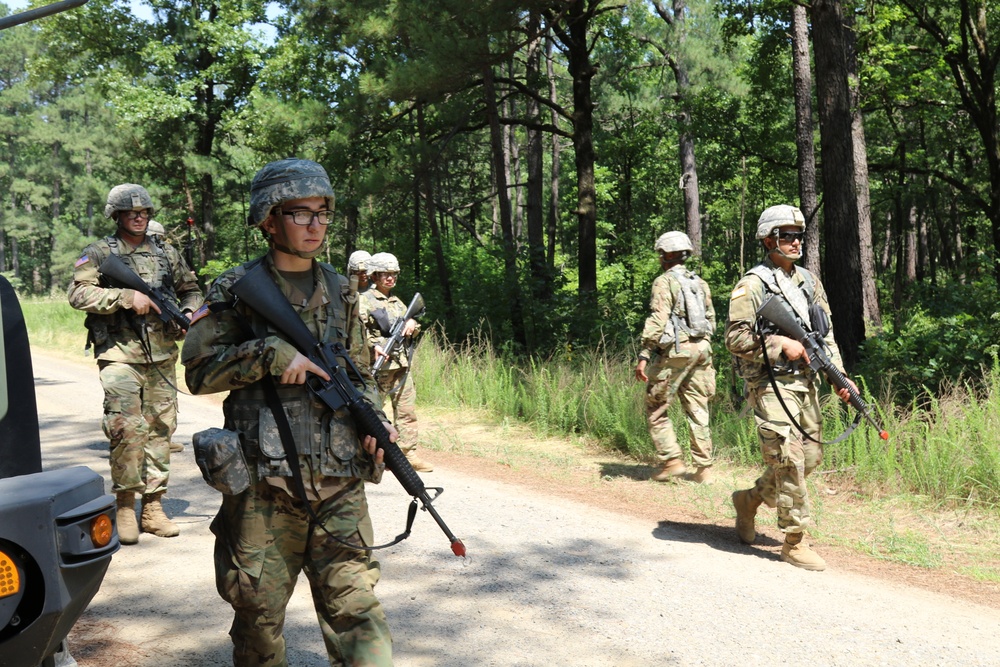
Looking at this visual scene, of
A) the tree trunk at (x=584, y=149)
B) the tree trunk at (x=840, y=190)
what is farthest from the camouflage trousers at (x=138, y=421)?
the tree trunk at (x=584, y=149)

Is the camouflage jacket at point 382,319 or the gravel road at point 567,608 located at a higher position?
the camouflage jacket at point 382,319

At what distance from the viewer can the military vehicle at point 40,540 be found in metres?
2.20

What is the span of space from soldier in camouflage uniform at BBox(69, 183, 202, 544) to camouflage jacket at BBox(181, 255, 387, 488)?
3292mm

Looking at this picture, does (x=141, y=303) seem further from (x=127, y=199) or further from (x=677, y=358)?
(x=677, y=358)

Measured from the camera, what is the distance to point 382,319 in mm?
8891

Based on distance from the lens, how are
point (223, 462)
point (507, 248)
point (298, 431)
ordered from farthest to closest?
point (507, 248) → point (298, 431) → point (223, 462)

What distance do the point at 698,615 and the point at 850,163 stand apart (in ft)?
23.7

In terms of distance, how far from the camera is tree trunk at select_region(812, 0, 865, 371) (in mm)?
10367

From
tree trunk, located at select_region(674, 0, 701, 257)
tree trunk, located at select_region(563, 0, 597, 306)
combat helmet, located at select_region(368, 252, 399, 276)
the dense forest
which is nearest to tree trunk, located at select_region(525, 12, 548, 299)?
the dense forest

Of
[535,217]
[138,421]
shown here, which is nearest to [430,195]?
[535,217]

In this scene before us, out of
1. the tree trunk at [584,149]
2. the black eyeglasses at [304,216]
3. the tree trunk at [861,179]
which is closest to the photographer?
the black eyeglasses at [304,216]

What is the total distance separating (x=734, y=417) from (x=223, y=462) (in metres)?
7.00

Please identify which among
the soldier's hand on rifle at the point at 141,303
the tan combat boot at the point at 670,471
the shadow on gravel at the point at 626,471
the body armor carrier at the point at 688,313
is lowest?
the shadow on gravel at the point at 626,471

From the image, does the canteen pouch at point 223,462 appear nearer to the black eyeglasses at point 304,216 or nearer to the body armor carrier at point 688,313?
the black eyeglasses at point 304,216
